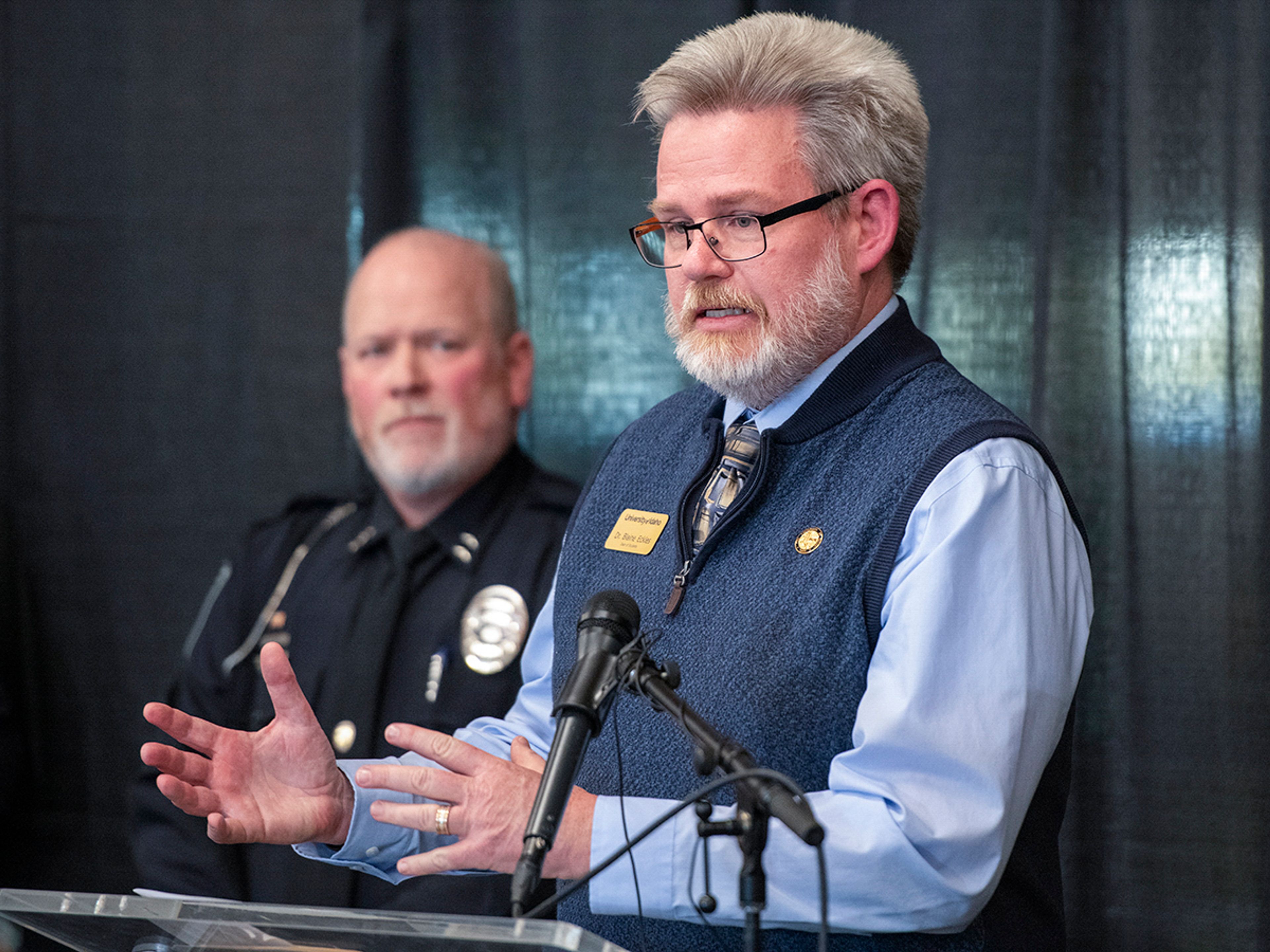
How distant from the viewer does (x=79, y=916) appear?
0.89 metres

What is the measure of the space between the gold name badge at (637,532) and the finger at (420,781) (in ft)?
1.46

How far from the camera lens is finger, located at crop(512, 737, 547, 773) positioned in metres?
1.26

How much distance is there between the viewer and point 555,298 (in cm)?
249

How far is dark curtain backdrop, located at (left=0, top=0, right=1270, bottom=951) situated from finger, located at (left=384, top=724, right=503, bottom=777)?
50.9 inches

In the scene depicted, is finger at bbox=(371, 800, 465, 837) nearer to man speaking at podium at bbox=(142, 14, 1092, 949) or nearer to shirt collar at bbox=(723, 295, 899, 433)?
man speaking at podium at bbox=(142, 14, 1092, 949)

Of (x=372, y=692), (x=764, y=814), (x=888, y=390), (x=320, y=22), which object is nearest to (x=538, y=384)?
(x=372, y=692)

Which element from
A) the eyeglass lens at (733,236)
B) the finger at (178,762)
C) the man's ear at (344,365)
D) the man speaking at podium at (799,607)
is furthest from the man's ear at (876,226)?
the man's ear at (344,365)

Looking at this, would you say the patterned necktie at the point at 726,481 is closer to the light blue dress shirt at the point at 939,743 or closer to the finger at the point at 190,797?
the light blue dress shirt at the point at 939,743

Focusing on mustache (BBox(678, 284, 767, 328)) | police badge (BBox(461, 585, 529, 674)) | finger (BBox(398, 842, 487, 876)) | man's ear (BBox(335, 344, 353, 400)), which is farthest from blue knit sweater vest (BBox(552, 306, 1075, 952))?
man's ear (BBox(335, 344, 353, 400))

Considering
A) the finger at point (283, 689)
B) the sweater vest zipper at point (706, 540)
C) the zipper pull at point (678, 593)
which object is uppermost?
the sweater vest zipper at point (706, 540)

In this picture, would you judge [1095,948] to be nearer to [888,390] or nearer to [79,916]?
[888,390]

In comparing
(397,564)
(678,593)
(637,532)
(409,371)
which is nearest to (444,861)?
(678,593)

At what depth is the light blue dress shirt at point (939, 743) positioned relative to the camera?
1090 millimetres

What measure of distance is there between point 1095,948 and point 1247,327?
3.38 ft
